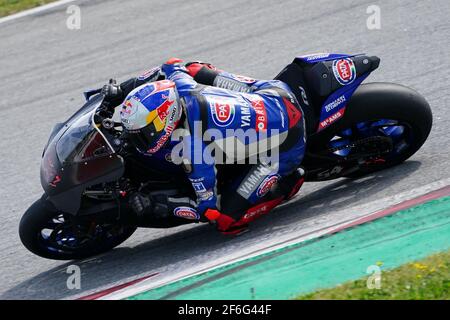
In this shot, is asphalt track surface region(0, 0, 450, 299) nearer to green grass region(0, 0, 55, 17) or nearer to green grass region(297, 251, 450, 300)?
green grass region(0, 0, 55, 17)

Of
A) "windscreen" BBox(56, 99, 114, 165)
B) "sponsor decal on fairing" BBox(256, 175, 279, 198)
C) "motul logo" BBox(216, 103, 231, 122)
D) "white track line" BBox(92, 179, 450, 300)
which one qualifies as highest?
"motul logo" BBox(216, 103, 231, 122)

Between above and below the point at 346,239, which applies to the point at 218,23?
above

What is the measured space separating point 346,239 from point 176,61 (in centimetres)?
191

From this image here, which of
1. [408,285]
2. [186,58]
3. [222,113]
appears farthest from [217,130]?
[186,58]

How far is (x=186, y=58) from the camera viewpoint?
9.83 meters

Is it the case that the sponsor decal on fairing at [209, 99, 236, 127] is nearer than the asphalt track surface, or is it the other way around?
the sponsor decal on fairing at [209, 99, 236, 127]

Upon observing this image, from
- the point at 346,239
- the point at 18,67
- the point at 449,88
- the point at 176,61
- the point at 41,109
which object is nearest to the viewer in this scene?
the point at 346,239

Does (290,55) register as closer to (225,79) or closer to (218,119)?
(225,79)

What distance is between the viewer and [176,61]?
21.8ft

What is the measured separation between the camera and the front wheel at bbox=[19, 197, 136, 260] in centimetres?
Result: 620

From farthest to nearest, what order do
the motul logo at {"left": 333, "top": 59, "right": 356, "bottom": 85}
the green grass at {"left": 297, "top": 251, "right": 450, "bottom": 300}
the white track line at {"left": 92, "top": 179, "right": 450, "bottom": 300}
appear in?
1. the motul logo at {"left": 333, "top": 59, "right": 356, "bottom": 85}
2. the white track line at {"left": 92, "top": 179, "right": 450, "bottom": 300}
3. the green grass at {"left": 297, "top": 251, "right": 450, "bottom": 300}

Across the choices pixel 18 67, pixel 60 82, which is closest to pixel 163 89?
pixel 60 82

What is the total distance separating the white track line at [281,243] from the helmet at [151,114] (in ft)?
2.88

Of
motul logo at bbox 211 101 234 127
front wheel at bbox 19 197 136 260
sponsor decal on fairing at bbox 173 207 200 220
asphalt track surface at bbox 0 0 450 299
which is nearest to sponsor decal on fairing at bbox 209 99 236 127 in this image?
motul logo at bbox 211 101 234 127
